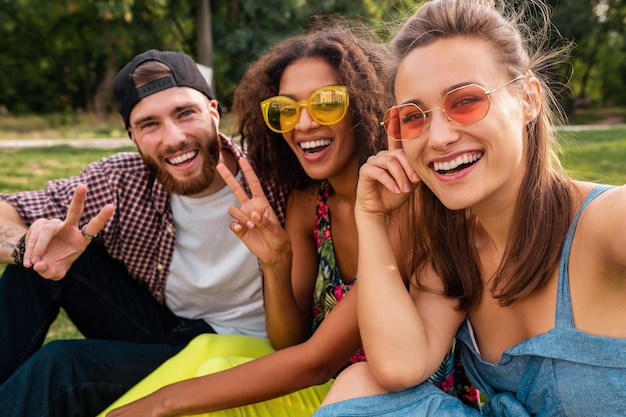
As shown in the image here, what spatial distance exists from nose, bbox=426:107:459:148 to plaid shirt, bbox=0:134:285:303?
4.69 ft

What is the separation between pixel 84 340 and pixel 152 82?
1382mm

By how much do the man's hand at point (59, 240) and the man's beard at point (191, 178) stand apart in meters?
0.54

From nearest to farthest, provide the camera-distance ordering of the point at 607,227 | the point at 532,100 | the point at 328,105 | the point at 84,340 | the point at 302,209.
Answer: the point at 607,227, the point at 532,100, the point at 328,105, the point at 84,340, the point at 302,209

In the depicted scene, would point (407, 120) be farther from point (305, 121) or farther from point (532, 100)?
point (305, 121)

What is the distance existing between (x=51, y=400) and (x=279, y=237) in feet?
4.00

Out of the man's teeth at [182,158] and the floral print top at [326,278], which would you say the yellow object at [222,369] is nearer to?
the floral print top at [326,278]

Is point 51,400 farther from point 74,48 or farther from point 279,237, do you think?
point 74,48

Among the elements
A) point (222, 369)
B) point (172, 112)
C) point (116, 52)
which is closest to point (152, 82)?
point (172, 112)

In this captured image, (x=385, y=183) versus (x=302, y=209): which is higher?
(x=385, y=183)

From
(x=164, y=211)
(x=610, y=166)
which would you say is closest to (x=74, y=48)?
(x=610, y=166)

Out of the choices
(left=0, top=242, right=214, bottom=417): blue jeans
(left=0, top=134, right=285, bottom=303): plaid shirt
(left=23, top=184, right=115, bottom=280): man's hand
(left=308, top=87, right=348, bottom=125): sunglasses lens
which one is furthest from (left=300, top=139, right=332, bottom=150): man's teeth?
(left=0, top=242, right=214, bottom=417): blue jeans

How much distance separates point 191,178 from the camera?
10.6 ft

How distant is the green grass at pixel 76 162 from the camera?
26.4ft

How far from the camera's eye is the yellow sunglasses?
8.96 ft
